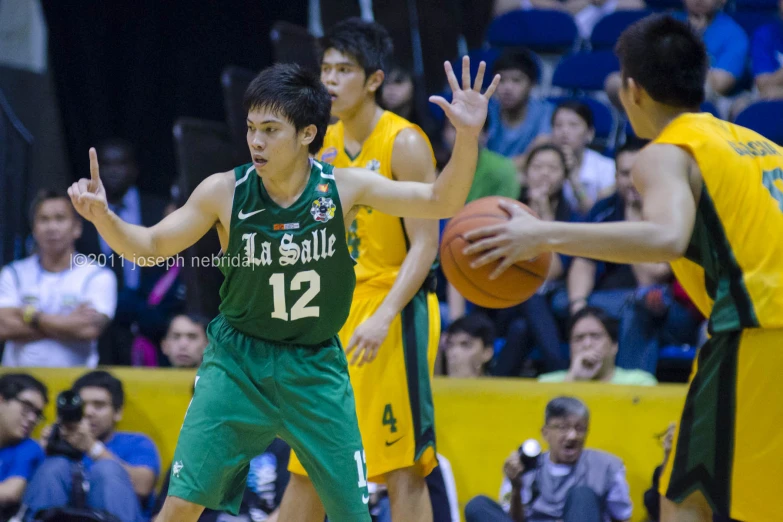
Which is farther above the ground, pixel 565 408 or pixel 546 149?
pixel 546 149

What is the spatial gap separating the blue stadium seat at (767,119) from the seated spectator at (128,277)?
14.2 ft

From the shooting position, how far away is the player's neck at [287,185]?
4.04 metres

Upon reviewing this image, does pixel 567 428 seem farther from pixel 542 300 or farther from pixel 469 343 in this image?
pixel 542 300

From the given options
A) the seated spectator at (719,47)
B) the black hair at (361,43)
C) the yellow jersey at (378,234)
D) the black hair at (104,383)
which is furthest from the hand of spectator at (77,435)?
the seated spectator at (719,47)

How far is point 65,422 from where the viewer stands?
6.05 m

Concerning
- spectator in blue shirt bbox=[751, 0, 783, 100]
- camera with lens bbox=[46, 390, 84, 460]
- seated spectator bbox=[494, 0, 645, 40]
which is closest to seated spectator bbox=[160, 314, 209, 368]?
camera with lens bbox=[46, 390, 84, 460]

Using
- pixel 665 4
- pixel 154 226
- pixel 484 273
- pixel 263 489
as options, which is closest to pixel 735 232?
pixel 484 273

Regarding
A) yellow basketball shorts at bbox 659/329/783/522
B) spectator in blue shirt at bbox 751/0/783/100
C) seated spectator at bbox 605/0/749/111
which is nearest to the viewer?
yellow basketball shorts at bbox 659/329/783/522

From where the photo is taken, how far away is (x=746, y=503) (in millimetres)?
3312

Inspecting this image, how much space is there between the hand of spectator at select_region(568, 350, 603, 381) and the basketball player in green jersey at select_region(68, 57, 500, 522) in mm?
2666

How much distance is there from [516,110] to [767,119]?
1984 mm

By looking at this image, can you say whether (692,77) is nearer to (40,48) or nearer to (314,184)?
(314,184)

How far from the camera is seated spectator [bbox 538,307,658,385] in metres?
6.40

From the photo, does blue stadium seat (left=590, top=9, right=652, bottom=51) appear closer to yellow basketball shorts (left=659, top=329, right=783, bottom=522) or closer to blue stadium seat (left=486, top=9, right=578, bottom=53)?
blue stadium seat (left=486, top=9, right=578, bottom=53)
